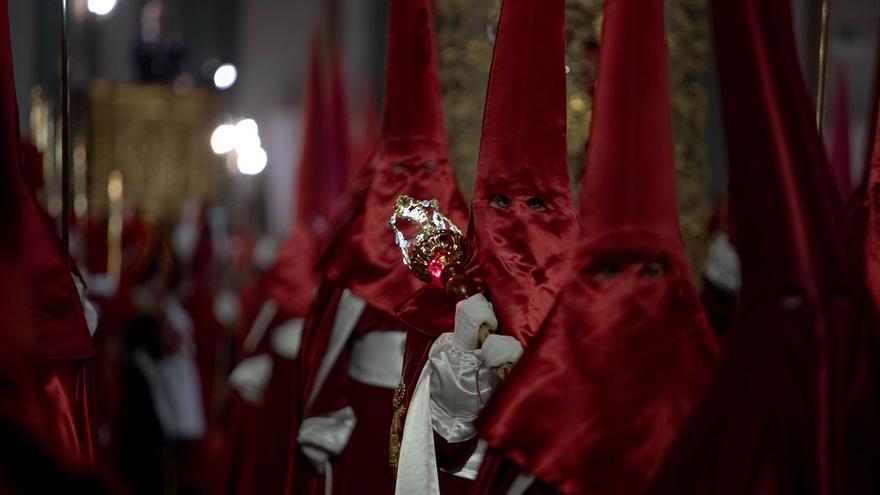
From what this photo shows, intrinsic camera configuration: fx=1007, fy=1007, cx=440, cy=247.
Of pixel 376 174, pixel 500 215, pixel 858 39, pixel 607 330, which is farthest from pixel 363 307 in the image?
pixel 858 39

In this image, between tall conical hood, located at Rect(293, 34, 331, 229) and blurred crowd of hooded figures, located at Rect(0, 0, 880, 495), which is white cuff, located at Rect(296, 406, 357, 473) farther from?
tall conical hood, located at Rect(293, 34, 331, 229)

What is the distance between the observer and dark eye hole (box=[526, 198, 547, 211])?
1983mm

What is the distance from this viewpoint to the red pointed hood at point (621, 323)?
1575 millimetres

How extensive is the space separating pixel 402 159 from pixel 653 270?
1207mm

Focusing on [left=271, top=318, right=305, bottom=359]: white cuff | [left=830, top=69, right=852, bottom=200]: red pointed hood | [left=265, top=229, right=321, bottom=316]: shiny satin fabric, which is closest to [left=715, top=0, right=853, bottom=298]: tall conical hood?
[left=830, top=69, right=852, bottom=200]: red pointed hood

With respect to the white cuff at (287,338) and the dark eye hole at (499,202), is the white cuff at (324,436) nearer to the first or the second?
the white cuff at (287,338)

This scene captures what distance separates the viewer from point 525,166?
1966 mm

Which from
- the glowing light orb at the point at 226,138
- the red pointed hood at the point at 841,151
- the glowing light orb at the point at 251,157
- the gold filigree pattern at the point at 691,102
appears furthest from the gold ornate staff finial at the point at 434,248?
the glowing light orb at the point at 226,138

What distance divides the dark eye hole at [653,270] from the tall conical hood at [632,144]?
0.03 metres

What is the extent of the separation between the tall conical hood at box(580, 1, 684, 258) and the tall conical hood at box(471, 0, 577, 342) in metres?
0.32

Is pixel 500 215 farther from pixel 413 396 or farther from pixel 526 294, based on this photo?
pixel 413 396

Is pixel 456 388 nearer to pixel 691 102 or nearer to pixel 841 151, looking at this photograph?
pixel 691 102

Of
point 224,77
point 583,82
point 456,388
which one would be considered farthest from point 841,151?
point 224,77

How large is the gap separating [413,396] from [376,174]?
838mm
